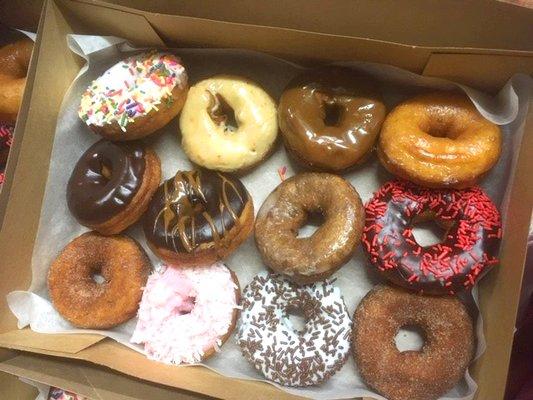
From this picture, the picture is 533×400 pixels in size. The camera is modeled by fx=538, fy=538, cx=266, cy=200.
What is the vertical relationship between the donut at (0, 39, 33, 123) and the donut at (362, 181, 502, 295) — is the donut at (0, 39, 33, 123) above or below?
above

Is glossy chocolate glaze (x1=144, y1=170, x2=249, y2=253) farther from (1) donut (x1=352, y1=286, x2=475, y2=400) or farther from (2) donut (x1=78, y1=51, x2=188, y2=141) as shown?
(1) donut (x1=352, y1=286, x2=475, y2=400)

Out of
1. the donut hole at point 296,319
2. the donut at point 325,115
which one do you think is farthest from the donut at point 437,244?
the donut hole at point 296,319

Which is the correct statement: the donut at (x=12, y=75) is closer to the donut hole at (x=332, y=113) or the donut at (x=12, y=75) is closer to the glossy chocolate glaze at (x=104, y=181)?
the glossy chocolate glaze at (x=104, y=181)

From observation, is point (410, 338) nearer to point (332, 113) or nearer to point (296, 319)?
point (296, 319)

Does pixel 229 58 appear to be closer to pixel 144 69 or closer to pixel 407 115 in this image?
pixel 144 69

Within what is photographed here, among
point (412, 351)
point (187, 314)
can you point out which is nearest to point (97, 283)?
point (187, 314)

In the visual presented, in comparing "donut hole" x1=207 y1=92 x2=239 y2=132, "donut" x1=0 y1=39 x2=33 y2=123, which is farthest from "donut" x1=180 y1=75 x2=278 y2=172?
"donut" x1=0 y1=39 x2=33 y2=123

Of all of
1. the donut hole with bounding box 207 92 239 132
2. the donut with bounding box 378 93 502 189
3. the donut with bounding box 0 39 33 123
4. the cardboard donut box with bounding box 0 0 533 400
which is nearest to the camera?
the cardboard donut box with bounding box 0 0 533 400
